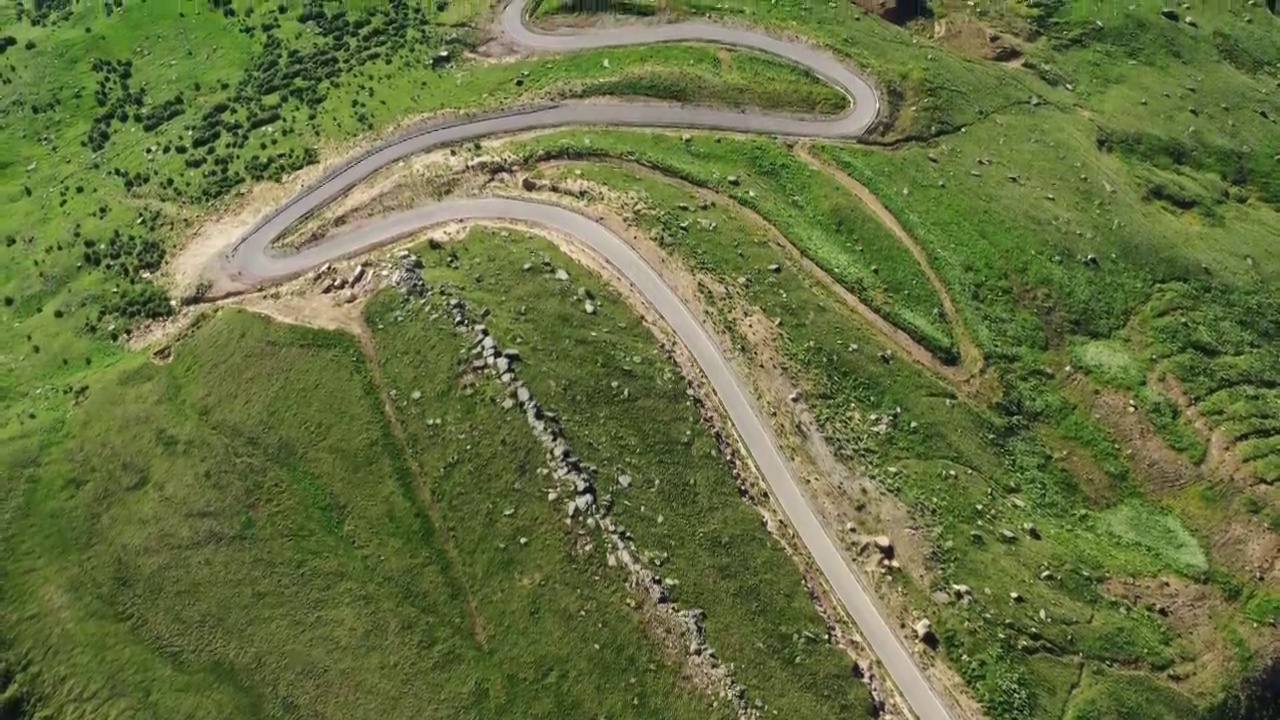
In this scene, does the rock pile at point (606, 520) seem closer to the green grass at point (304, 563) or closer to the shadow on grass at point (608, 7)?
the green grass at point (304, 563)

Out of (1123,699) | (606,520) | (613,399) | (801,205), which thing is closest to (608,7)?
(801,205)

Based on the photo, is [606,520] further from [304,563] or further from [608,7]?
[608,7]

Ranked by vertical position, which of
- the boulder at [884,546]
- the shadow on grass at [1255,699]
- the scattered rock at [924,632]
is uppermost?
the boulder at [884,546]

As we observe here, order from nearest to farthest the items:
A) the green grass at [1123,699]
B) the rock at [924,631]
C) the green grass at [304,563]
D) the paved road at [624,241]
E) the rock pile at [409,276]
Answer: the green grass at [304,563], the green grass at [1123,699], the rock at [924,631], the paved road at [624,241], the rock pile at [409,276]

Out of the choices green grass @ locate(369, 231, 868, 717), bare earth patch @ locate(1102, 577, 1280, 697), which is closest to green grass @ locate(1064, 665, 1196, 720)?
bare earth patch @ locate(1102, 577, 1280, 697)

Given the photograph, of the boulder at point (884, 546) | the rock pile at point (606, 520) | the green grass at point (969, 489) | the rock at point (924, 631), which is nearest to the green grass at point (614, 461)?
the rock pile at point (606, 520)

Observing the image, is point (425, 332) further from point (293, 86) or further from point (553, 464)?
point (293, 86)
